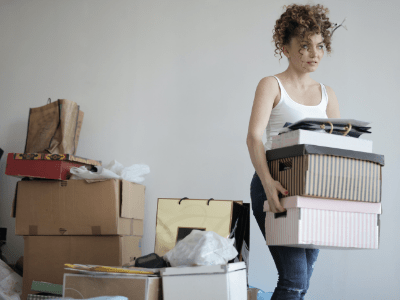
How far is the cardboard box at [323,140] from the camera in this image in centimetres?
101

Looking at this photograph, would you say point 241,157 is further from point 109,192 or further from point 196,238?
point 196,238

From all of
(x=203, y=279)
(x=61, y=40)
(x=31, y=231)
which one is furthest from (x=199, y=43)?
(x=203, y=279)

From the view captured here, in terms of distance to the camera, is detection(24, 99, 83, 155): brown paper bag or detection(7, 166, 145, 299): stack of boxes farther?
detection(24, 99, 83, 155): brown paper bag

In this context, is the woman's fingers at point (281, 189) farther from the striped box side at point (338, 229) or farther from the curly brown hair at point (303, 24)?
the curly brown hair at point (303, 24)

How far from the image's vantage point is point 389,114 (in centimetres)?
221

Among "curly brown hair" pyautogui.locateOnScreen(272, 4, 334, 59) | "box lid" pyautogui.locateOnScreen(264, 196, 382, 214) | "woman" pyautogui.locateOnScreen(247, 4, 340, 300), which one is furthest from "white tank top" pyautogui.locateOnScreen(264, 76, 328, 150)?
"box lid" pyautogui.locateOnScreen(264, 196, 382, 214)

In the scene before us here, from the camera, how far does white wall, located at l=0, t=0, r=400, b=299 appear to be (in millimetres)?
2195

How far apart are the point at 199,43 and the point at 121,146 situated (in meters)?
0.79

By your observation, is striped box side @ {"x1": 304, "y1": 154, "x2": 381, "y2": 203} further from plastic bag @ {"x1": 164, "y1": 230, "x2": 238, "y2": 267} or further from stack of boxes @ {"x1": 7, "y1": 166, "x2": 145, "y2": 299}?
stack of boxes @ {"x1": 7, "y1": 166, "x2": 145, "y2": 299}

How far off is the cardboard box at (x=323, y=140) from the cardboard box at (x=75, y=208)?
1162mm

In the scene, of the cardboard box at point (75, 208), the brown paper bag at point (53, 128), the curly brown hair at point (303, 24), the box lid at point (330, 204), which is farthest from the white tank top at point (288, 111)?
the brown paper bag at point (53, 128)

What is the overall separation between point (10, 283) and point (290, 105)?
1.74m

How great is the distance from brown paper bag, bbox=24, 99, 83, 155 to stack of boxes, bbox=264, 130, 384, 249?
1.55m

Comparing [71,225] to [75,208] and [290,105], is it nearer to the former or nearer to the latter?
[75,208]
